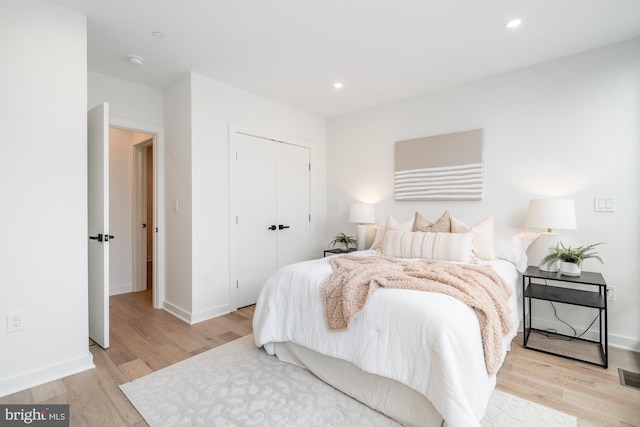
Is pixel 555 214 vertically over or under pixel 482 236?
over

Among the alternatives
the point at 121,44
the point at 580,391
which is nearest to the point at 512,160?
the point at 580,391

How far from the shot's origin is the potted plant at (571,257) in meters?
2.53

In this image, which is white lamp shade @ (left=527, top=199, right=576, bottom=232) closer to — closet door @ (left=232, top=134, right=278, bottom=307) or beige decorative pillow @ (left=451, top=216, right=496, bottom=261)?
beige decorative pillow @ (left=451, top=216, right=496, bottom=261)

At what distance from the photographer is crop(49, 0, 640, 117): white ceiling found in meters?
2.15

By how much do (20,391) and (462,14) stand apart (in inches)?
153

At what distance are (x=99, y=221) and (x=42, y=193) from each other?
47 centimetres

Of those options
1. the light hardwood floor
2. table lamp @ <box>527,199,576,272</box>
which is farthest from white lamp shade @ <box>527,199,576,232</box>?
the light hardwood floor

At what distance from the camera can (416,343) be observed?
1.57 m

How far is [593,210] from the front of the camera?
270 cm

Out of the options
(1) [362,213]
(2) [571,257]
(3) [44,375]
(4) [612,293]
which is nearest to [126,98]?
(3) [44,375]

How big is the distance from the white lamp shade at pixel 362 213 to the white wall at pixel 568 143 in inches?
18.5

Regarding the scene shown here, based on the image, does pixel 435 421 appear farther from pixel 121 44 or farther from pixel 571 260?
pixel 121 44

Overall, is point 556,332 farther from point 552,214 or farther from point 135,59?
point 135,59

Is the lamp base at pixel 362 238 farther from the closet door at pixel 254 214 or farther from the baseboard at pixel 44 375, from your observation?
the baseboard at pixel 44 375
